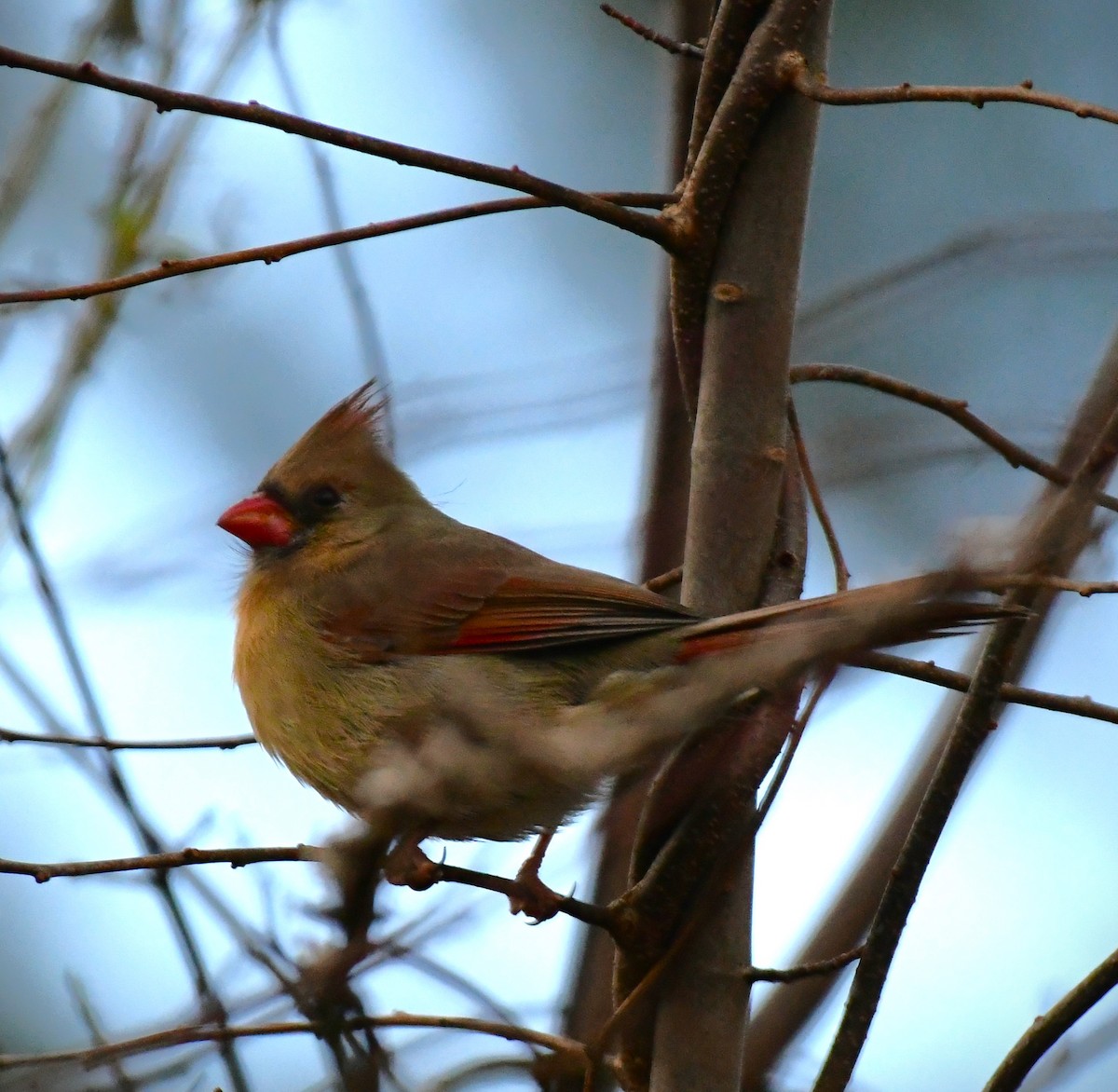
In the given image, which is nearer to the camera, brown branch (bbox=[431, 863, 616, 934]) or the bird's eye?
brown branch (bbox=[431, 863, 616, 934])

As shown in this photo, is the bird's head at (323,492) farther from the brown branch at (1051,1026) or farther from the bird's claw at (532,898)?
the brown branch at (1051,1026)

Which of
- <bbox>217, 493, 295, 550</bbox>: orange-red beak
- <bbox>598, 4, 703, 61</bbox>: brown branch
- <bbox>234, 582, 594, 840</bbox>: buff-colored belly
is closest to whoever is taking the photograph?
<bbox>598, 4, 703, 61</bbox>: brown branch

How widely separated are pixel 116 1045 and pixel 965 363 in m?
3.48

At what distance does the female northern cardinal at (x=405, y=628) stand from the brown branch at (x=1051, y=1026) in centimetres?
53

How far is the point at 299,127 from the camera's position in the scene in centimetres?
178

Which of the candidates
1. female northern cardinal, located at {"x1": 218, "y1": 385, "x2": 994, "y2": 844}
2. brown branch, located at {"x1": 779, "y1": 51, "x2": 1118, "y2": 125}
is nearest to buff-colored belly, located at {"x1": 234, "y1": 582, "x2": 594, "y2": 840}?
female northern cardinal, located at {"x1": 218, "y1": 385, "x2": 994, "y2": 844}

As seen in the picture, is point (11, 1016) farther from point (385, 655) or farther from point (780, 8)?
point (780, 8)

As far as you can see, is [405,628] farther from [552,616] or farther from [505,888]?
[505,888]

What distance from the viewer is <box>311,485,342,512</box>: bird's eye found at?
341 centimetres

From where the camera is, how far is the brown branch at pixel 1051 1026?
6.05 ft

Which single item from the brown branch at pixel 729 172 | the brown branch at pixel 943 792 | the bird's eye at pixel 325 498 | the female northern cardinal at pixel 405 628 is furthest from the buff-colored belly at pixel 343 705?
the brown branch at pixel 729 172

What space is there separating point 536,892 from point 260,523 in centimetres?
139

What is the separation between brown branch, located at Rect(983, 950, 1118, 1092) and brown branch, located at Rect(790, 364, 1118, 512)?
667mm

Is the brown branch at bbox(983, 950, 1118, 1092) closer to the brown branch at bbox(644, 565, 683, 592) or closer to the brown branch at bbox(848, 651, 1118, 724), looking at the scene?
the brown branch at bbox(848, 651, 1118, 724)
